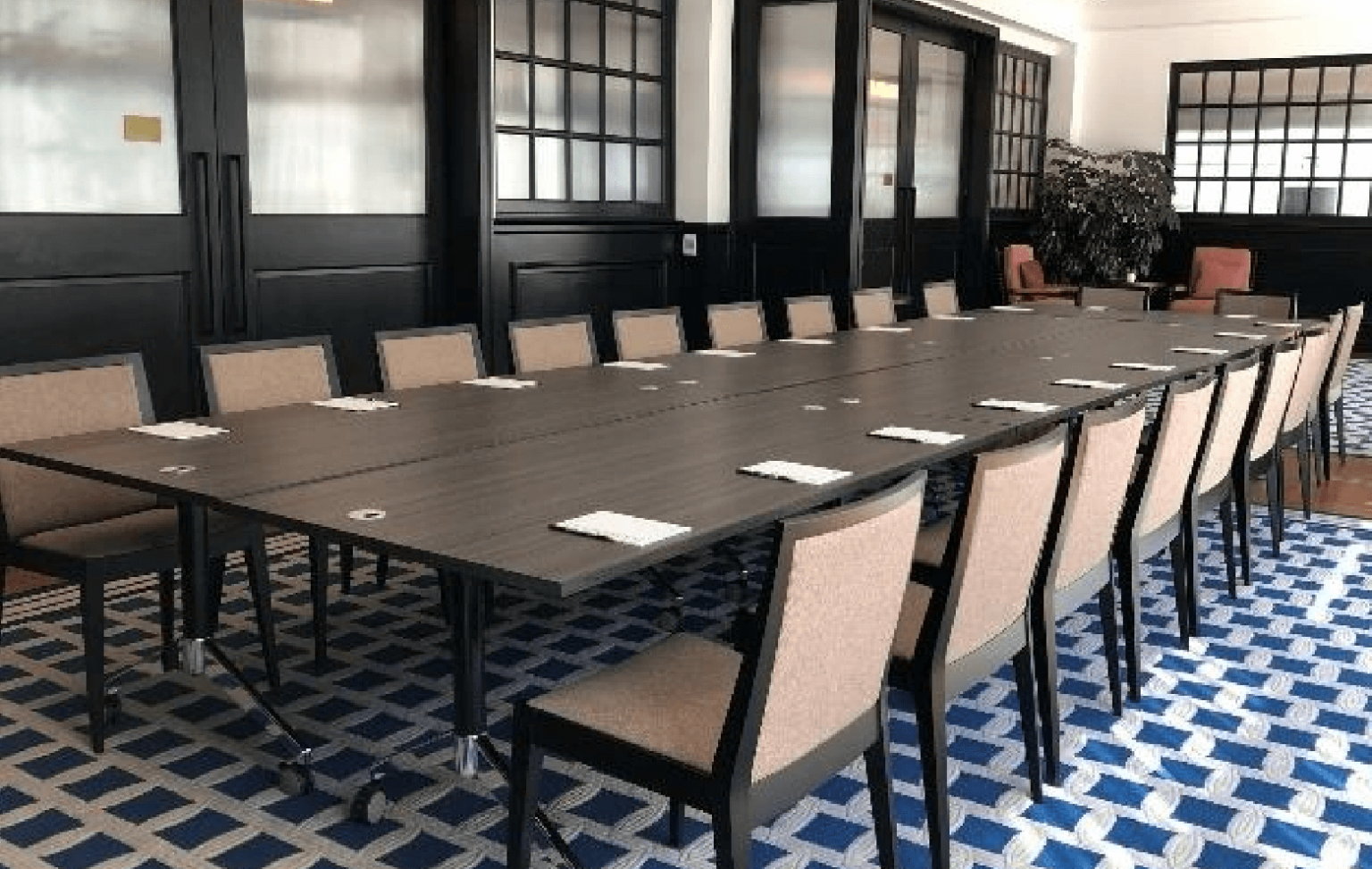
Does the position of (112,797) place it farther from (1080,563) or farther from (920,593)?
(1080,563)

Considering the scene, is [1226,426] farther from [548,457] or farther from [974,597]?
[548,457]

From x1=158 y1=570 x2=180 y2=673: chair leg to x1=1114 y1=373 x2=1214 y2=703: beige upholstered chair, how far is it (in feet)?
7.74

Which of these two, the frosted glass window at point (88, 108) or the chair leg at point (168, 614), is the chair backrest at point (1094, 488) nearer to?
the chair leg at point (168, 614)

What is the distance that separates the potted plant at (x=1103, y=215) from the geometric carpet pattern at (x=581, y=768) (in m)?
7.29

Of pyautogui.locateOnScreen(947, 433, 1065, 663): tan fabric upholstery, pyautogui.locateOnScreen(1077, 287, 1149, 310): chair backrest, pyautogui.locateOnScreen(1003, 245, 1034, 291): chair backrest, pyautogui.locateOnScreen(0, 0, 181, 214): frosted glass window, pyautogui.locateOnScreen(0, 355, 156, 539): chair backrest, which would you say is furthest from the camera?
pyautogui.locateOnScreen(1003, 245, 1034, 291): chair backrest

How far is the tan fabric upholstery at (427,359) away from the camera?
3.95 meters

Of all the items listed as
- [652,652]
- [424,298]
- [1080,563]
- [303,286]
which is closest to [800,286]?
[424,298]

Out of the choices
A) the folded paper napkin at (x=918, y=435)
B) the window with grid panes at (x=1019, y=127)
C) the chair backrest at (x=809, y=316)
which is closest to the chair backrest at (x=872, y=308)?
the chair backrest at (x=809, y=316)

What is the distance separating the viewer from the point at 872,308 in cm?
621

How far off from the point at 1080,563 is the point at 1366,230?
939 cm

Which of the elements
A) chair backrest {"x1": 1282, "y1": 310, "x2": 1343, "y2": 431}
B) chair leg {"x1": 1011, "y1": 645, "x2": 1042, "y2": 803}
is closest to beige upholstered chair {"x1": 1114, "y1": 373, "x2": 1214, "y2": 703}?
chair leg {"x1": 1011, "y1": 645, "x2": 1042, "y2": 803}

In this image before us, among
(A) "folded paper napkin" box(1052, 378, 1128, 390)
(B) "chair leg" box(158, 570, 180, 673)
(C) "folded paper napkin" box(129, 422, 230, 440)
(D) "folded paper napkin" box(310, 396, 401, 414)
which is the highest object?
(A) "folded paper napkin" box(1052, 378, 1128, 390)

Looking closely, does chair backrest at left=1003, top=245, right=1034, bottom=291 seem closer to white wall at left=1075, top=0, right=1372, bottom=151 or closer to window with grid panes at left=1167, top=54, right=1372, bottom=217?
white wall at left=1075, top=0, right=1372, bottom=151

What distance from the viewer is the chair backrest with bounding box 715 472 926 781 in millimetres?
1759
